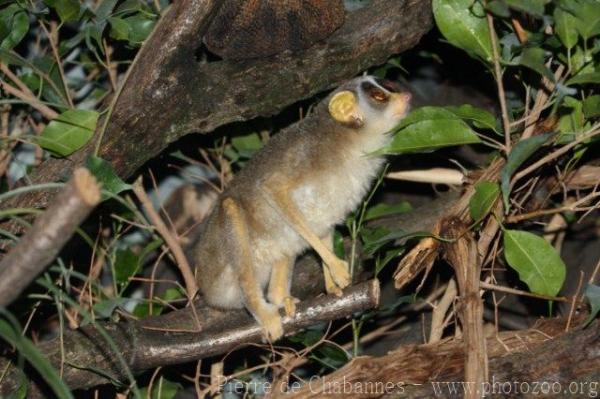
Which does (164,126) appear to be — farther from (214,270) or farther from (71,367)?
(71,367)

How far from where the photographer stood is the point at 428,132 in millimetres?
2756

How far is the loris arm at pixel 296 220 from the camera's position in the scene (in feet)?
10.5

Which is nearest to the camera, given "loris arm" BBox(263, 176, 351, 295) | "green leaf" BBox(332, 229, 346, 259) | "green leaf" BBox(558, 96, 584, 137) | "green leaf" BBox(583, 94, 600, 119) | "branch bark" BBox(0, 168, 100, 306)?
"branch bark" BBox(0, 168, 100, 306)

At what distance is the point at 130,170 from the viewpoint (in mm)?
3266

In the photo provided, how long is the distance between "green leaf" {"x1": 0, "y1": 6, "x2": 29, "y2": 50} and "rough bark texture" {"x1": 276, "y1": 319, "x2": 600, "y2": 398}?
1.83 m

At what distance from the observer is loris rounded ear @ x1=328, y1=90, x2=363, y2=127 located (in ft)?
11.0

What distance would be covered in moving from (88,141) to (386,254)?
125 cm

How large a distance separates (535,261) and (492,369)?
43 centimetres

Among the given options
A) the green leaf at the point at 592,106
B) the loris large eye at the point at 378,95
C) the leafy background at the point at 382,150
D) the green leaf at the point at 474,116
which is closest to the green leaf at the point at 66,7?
the leafy background at the point at 382,150

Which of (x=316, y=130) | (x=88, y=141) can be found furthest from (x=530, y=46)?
(x=88, y=141)

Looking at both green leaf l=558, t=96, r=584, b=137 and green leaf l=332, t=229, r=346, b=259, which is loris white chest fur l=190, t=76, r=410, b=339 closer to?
green leaf l=332, t=229, r=346, b=259

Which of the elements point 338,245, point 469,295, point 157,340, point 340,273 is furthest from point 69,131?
point 469,295

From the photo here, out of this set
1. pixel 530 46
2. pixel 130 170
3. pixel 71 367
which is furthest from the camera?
pixel 130 170

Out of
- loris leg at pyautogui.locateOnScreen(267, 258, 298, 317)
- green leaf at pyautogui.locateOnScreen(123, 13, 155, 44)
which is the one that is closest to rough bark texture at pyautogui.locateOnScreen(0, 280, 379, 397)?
loris leg at pyautogui.locateOnScreen(267, 258, 298, 317)
